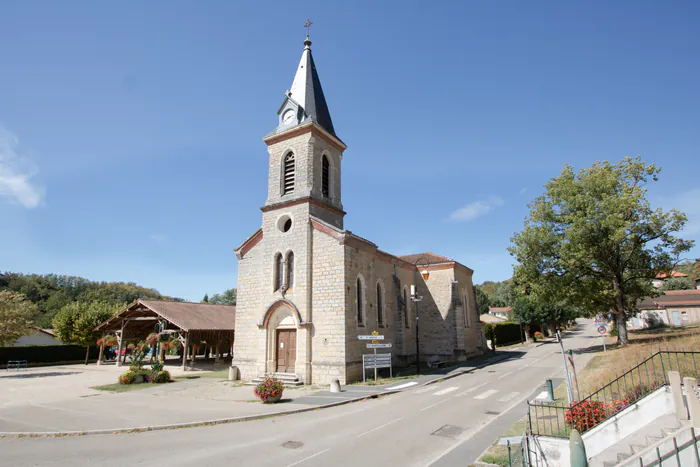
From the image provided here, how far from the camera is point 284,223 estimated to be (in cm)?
2203

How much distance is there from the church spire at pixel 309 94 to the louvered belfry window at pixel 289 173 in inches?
87.7

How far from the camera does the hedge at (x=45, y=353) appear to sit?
32844 mm

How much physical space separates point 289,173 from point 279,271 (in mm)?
5773

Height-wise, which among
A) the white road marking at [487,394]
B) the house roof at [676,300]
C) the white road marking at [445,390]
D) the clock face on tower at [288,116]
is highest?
the clock face on tower at [288,116]

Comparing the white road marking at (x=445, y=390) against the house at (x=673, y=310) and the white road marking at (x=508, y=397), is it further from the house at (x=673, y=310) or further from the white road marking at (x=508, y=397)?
the house at (x=673, y=310)

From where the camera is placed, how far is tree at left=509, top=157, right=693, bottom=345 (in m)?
23.6

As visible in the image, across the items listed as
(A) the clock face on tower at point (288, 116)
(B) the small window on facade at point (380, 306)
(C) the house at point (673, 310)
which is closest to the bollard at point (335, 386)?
(B) the small window on facade at point (380, 306)

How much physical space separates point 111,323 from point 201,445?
27.0 meters

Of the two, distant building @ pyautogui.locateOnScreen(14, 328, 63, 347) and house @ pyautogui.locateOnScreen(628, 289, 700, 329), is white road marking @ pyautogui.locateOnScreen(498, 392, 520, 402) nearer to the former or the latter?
house @ pyautogui.locateOnScreen(628, 289, 700, 329)

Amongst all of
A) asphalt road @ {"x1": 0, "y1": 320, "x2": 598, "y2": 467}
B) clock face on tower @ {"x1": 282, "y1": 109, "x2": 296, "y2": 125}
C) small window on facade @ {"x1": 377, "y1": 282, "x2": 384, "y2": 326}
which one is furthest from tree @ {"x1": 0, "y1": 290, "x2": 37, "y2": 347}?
small window on facade @ {"x1": 377, "y1": 282, "x2": 384, "y2": 326}

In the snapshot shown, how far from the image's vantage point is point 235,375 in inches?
822

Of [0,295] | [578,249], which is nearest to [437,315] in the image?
[578,249]

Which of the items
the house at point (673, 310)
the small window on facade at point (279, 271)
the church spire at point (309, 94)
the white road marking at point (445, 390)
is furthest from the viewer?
the house at point (673, 310)

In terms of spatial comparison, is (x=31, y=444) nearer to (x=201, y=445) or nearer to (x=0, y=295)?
(x=201, y=445)
